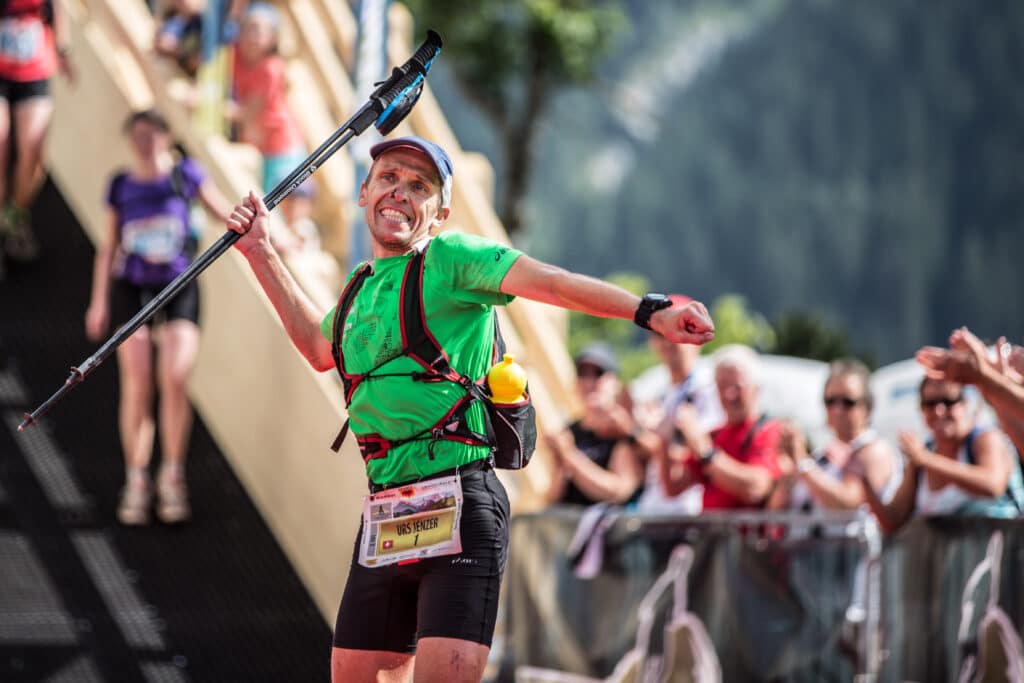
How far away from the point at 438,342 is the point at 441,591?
70cm

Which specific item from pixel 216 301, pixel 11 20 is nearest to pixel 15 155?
pixel 11 20

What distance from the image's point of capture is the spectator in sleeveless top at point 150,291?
8352 millimetres

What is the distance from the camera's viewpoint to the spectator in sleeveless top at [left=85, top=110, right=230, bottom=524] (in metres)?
8.35

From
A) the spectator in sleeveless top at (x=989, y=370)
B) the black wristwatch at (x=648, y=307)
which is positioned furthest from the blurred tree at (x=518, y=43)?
the black wristwatch at (x=648, y=307)

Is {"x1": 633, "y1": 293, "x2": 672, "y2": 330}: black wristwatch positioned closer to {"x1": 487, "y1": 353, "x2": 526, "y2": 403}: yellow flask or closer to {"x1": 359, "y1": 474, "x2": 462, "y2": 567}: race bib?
{"x1": 487, "y1": 353, "x2": 526, "y2": 403}: yellow flask

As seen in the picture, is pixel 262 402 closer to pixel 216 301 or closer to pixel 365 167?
pixel 216 301

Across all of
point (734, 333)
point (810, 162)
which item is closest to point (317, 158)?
point (734, 333)

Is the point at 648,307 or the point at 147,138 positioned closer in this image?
the point at 648,307

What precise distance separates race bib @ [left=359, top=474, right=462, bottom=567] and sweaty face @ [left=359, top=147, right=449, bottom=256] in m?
0.70

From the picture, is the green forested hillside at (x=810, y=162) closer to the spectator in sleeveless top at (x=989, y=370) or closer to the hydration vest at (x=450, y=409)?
the spectator in sleeveless top at (x=989, y=370)

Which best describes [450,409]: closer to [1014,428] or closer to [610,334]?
[1014,428]

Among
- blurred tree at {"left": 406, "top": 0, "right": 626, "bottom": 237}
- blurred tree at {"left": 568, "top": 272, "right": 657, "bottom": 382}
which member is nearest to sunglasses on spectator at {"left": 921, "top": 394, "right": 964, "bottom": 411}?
blurred tree at {"left": 568, "top": 272, "right": 657, "bottom": 382}

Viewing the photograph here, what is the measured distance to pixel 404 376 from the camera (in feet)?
14.5

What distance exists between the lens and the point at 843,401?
7.35m
